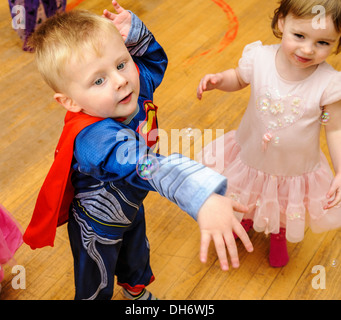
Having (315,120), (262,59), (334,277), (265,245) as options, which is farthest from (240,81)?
(334,277)

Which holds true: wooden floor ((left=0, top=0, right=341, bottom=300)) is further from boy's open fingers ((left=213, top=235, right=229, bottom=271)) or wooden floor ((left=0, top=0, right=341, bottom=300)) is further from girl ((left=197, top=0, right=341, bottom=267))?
boy's open fingers ((left=213, top=235, right=229, bottom=271))

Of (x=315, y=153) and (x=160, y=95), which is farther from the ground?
(x=315, y=153)

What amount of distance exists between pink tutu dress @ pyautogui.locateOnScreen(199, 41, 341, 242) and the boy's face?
47 cm

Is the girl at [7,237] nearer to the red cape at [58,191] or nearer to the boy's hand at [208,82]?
the red cape at [58,191]

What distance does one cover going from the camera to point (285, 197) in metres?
1.31

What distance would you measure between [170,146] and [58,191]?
2.83 ft

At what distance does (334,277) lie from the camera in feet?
4.62

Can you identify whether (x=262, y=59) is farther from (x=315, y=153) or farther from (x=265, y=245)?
(x=265, y=245)

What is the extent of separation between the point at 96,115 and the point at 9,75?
4.26 ft

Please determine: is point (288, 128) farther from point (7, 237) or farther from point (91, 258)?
point (7, 237)

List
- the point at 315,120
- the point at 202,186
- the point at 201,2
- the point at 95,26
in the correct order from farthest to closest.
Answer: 1. the point at 201,2
2. the point at 315,120
3. the point at 95,26
4. the point at 202,186

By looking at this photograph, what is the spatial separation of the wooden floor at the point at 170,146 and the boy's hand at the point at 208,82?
0.48 metres

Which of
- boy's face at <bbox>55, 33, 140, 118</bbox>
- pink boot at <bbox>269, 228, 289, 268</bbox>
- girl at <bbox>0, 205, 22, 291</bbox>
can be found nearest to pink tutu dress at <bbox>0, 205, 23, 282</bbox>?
girl at <bbox>0, 205, 22, 291</bbox>

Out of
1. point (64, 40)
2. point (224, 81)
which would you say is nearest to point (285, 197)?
point (224, 81)
